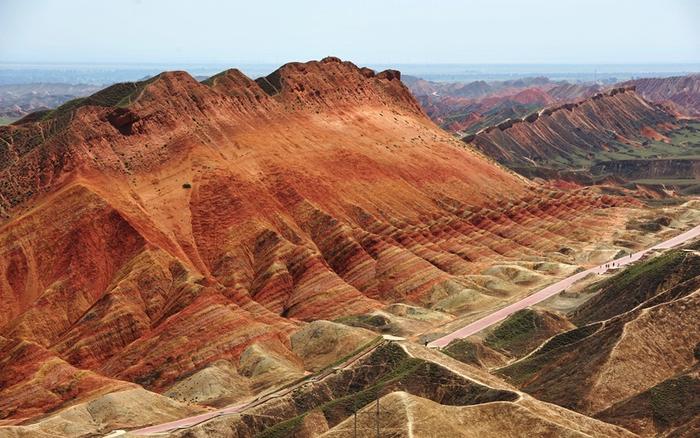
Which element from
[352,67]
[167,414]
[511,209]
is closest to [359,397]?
[167,414]

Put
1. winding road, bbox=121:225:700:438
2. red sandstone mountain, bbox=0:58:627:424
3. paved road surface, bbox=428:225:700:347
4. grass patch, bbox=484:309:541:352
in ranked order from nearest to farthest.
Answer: winding road, bbox=121:225:700:438, grass patch, bbox=484:309:541:352, red sandstone mountain, bbox=0:58:627:424, paved road surface, bbox=428:225:700:347

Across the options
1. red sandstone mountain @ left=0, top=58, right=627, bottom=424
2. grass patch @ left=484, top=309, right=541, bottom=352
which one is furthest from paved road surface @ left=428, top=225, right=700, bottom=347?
red sandstone mountain @ left=0, top=58, right=627, bottom=424

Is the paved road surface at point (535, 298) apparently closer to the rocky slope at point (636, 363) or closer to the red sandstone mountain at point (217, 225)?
the rocky slope at point (636, 363)

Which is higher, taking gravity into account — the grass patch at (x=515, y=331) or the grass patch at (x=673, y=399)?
the grass patch at (x=673, y=399)

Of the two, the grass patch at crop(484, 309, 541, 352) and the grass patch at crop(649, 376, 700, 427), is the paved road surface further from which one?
the grass patch at crop(649, 376, 700, 427)

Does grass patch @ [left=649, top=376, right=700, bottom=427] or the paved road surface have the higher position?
grass patch @ [left=649, top=376, right=700, bottom=427]

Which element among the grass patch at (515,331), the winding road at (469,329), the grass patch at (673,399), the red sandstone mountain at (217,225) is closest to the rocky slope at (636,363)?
the grass patch at (673,399)

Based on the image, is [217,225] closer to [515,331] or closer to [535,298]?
[535,298]
